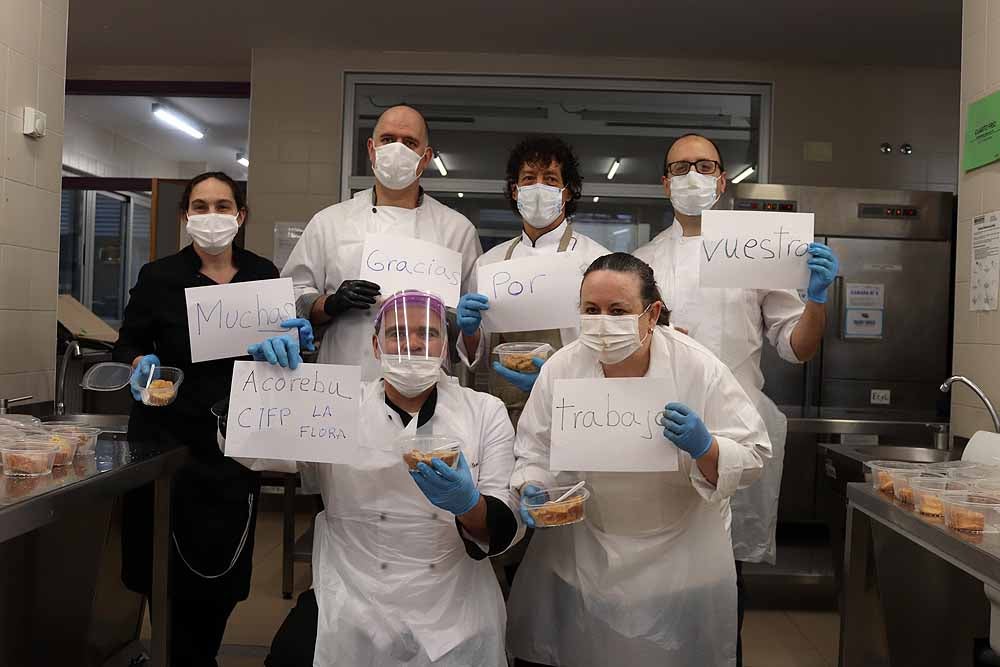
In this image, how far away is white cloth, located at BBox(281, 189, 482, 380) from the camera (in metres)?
2.50

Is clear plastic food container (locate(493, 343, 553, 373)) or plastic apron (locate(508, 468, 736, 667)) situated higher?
clear plastic food container (locate(493, 343, 553, 373))

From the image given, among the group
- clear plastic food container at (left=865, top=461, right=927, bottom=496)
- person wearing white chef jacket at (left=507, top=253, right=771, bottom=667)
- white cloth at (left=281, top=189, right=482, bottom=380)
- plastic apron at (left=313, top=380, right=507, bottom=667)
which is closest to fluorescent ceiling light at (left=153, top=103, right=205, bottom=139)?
white cloth at (left=281, top=189, right=482, bottom=380)

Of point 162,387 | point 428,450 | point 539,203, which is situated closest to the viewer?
point 428,450

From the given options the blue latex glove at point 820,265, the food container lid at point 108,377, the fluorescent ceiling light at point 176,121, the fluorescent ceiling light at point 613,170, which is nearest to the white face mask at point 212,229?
the food container lid at point 108,377

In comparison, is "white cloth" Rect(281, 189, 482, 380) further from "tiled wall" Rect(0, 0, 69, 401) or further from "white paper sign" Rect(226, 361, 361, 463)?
"tiled wall" Rect(0, 0, 69, 401)

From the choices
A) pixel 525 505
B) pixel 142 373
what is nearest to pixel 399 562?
pixel 525 505

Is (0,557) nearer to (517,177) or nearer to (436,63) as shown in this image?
(517,177)

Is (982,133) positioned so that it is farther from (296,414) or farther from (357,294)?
(296,414)

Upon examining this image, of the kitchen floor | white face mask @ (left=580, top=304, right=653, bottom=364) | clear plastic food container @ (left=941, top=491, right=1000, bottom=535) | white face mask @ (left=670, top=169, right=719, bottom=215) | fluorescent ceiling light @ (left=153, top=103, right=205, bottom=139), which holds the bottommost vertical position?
the kitchen floor

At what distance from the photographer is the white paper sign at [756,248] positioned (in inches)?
80.2

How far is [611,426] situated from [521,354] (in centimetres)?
53

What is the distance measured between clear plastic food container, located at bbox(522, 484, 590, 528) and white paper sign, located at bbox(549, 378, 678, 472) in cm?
6

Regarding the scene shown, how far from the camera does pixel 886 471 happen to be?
1866mm

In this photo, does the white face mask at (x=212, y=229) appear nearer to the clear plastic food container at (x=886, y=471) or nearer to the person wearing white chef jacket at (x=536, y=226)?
the person wearing white chef jacket at (x=536, y=226)
